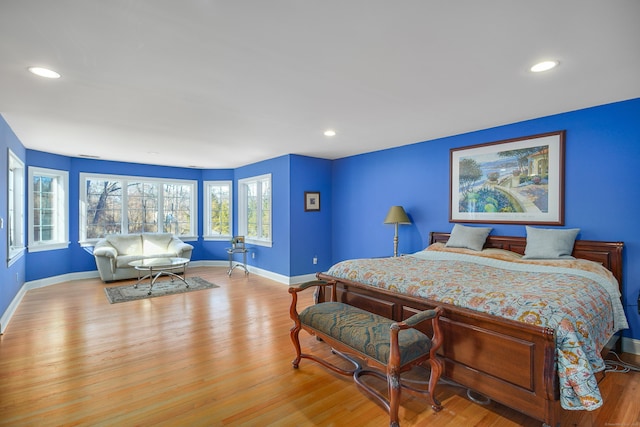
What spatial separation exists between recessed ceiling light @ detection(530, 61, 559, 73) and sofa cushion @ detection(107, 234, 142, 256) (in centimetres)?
677

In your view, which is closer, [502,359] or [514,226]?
[502,359]

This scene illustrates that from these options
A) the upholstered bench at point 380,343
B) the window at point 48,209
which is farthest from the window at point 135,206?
the upholstered bench at point 380,343

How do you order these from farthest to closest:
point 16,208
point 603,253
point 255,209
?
1. point 255,209
2. point 16,208
3. point 603,253

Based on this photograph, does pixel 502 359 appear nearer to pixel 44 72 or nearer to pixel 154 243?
pixel 44 72

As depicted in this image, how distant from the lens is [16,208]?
4535 millimetres

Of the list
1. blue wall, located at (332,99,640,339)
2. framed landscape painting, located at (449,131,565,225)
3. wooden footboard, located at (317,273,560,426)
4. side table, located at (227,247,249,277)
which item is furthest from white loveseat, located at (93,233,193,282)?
wooden footboard, located at (317,273,560,426)

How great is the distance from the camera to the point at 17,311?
4.06m

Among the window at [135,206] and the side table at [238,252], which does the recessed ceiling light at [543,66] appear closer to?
the side table at [238,252]

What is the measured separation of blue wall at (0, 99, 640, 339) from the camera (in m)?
3.02

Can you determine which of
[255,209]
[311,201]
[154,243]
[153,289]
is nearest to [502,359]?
[311,201]

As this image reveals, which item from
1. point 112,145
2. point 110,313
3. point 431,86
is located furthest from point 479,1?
point 112,145

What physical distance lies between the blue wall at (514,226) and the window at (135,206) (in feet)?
12.3

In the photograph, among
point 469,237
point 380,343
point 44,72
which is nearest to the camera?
point 380,343

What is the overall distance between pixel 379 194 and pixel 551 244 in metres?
2.60
